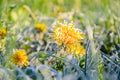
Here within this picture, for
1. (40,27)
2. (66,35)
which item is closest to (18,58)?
(66,35)

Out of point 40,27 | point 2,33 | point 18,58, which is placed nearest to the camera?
point 18,58

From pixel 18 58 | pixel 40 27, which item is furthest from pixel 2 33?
pixel 40 27

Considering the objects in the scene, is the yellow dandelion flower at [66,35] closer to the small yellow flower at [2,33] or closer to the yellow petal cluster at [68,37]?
the yellow petal cluster at [68,37]

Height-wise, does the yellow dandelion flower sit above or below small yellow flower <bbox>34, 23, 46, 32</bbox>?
above

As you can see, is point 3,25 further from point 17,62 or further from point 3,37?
point 17,62

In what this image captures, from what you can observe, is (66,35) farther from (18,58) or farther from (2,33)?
(2,33)

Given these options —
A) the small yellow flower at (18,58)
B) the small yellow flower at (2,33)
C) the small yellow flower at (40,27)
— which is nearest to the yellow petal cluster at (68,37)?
the small yellow flower at (18,58)

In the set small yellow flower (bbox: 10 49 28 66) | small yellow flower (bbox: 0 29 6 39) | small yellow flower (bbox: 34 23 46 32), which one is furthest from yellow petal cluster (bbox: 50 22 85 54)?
small yellow flower (bbox: 34 23 46 32)

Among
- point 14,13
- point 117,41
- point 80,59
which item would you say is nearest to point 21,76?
point 80,59

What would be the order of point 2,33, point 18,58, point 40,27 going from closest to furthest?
point 18,58 → point 2,33 → point 40,27

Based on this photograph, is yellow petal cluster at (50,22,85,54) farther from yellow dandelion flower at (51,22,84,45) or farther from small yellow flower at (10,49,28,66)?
small yellow flower at (10,49,28,66)

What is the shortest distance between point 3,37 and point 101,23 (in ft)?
4.06

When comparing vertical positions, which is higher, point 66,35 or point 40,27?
point 66,35

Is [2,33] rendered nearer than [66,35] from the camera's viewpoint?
No
